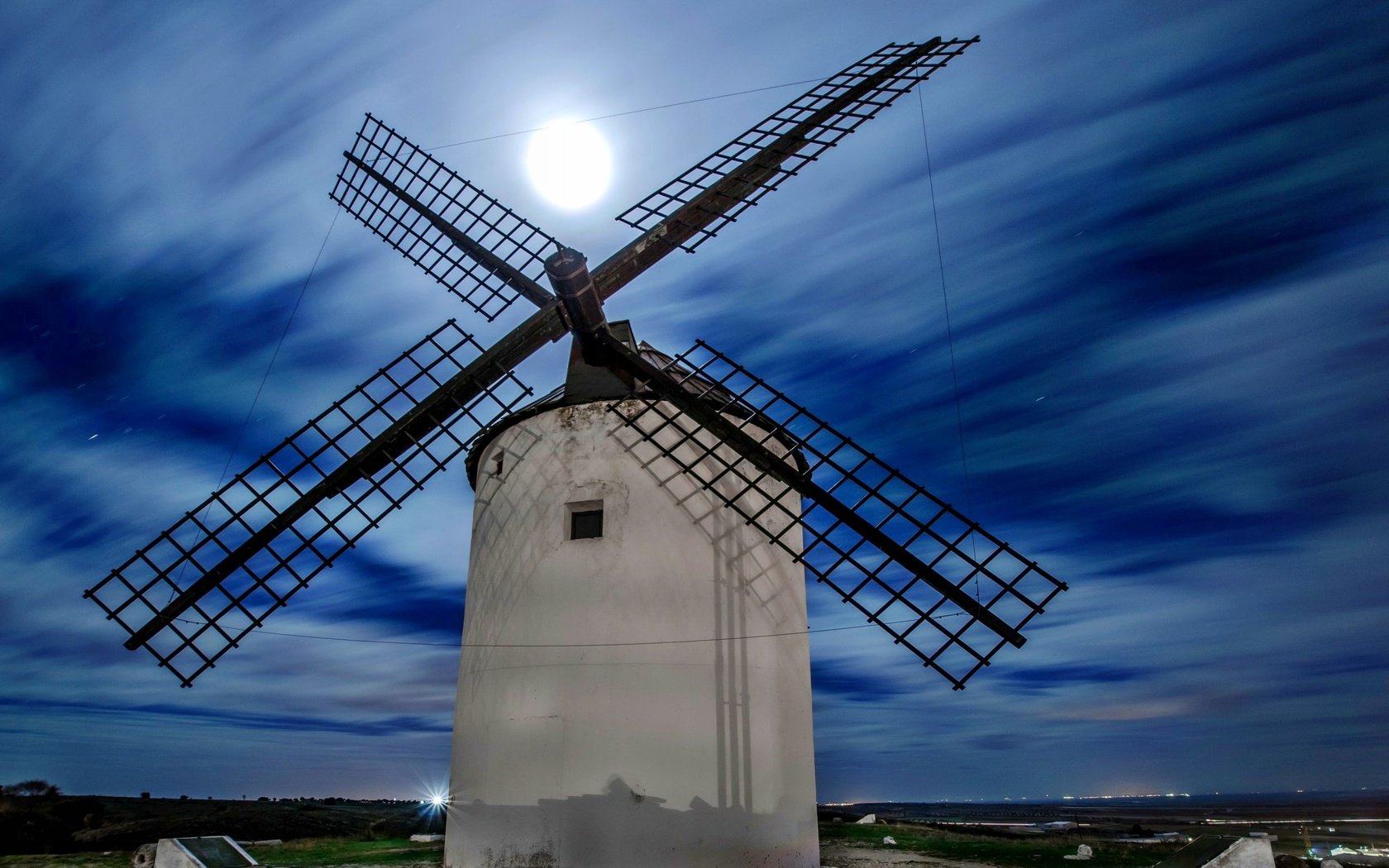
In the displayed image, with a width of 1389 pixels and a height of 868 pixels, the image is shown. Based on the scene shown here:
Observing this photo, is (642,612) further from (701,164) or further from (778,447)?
(701,164)

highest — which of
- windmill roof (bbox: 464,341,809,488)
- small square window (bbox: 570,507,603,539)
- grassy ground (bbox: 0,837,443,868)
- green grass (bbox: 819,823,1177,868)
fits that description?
windmill roof (bbox: 464,341,809,488)

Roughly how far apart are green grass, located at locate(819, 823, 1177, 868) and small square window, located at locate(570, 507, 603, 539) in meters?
6.99

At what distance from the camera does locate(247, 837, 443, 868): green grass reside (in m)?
10.3

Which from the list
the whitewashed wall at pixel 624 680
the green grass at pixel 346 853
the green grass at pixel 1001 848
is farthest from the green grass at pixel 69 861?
the green grass at pixel 1001 848

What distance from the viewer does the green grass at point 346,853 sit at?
10.3m

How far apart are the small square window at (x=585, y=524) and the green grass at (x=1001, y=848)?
275 inches

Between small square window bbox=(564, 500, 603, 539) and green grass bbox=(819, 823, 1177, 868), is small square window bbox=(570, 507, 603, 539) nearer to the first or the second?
small square window bbox=(564, 500, 603, 539)

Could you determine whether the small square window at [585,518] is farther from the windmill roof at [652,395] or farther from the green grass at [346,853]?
the green grass at [346,853]

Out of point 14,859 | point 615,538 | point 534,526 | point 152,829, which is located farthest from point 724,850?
point 152,829

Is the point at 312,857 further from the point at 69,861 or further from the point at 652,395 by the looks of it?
the point at 652,395

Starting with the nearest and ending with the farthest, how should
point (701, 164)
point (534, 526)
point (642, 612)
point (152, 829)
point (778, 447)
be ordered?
point (642, 612)
point (534, 526)
point (778, 447)
point (701, 164)
point (152, 829)

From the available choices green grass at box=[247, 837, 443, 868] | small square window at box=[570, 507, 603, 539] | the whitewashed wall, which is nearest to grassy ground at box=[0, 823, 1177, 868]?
green grass at box=[247, 837, 443, 868]

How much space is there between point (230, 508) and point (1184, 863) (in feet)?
31.2

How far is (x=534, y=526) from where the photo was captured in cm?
823
